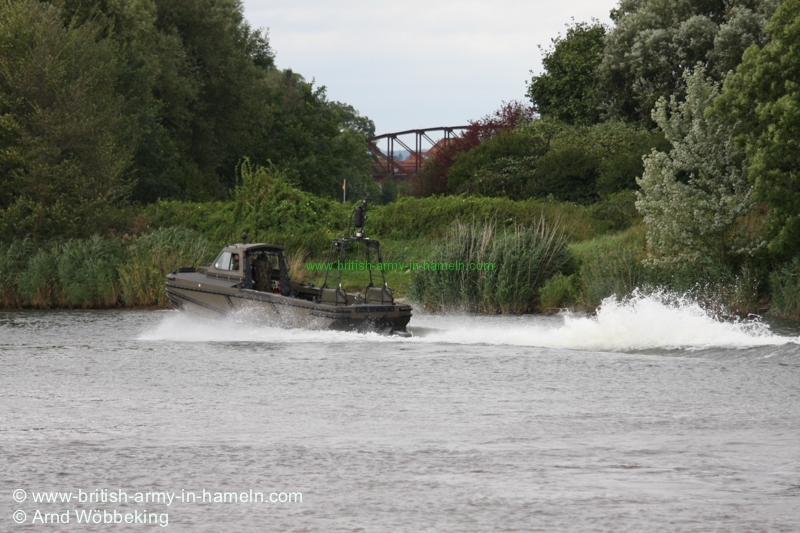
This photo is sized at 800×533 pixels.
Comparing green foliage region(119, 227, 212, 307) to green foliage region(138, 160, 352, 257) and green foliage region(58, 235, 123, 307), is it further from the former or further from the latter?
green foliage region(138, 160, 352, 257)

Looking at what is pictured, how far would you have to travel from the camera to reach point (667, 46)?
197 ft

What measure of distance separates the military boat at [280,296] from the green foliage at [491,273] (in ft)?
24.3

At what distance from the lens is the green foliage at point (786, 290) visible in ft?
113

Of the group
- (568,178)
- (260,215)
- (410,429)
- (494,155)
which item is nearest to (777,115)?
(568,178)

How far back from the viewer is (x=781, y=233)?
35.6 meters

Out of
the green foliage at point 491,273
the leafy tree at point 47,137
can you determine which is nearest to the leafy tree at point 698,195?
the green foliage at point 491,273

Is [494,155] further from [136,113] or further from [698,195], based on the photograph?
[698,195]

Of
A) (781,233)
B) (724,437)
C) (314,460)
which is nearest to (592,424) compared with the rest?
(724,437)

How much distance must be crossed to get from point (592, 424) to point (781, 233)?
1893cm

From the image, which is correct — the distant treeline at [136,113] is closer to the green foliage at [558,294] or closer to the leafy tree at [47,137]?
the leafy tree at [47,137]

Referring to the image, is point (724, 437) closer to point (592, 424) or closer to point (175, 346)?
point (592, 424)

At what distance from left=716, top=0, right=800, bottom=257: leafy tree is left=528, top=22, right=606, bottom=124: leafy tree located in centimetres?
2745

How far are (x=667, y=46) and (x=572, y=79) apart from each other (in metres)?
6.98

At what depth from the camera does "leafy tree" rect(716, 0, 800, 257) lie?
35.4 meters
